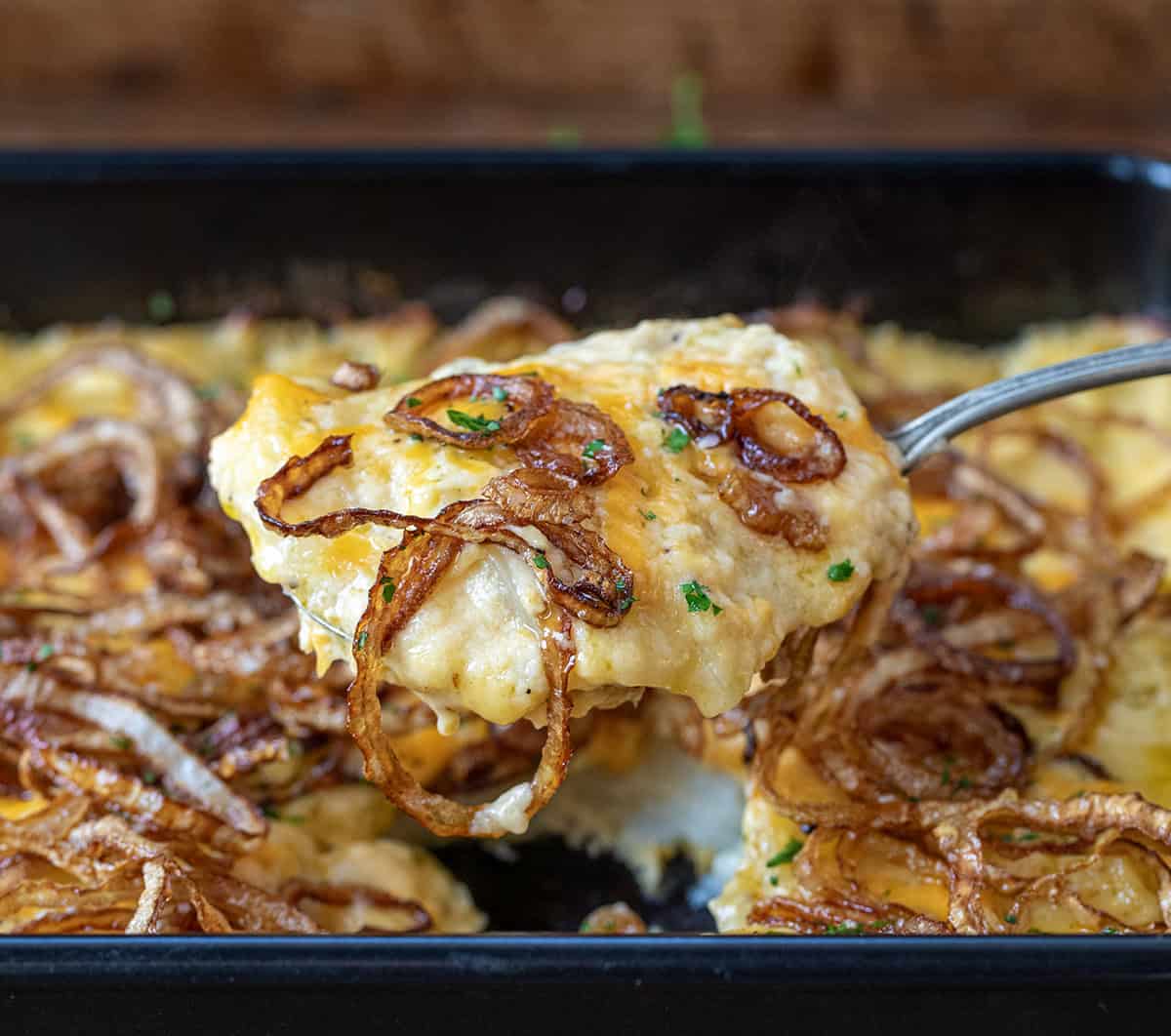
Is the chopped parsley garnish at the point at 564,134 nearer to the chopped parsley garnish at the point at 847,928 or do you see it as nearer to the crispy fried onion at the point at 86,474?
the crispy fried onion at the point at 86,474

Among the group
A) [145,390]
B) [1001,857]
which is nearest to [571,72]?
[145,390]

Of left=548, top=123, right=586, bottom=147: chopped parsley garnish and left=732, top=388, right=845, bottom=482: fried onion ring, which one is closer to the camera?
left=732, top=388, right=845, bottom=482: fried onion ring

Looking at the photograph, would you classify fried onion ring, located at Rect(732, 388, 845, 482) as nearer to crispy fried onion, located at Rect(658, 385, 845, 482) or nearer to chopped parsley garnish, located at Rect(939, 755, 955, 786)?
crispy fried onion, located at Rect(658, 385, 845, 482)

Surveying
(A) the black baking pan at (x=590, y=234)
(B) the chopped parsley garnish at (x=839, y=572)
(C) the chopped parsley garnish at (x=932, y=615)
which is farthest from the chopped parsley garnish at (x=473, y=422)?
(A) the black baking pan at (x=590, y=234)

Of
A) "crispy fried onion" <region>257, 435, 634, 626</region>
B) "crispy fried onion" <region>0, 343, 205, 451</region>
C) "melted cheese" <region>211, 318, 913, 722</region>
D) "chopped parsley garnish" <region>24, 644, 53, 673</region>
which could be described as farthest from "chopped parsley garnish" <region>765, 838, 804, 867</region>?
"crispy fried onion" <region>0, 343, 205, 451</region>

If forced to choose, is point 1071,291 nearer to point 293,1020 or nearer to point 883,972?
point 883,972

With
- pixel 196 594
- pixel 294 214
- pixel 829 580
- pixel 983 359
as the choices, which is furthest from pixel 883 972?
pixel 294 214

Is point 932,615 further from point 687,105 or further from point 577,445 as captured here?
point 687,105
